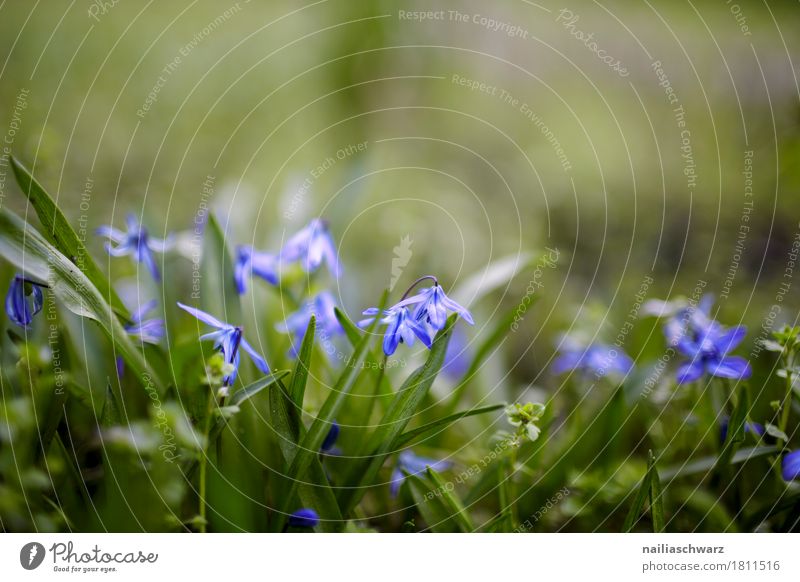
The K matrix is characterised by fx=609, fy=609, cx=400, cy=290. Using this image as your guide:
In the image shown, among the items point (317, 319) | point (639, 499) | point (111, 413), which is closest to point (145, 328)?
point (111, 413)

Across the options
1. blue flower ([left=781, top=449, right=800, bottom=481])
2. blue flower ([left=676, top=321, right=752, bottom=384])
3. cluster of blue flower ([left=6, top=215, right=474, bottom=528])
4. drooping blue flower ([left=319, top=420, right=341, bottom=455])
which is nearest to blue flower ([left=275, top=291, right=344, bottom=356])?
cluster of blue flower ([left=6, top=215, right=474, bottom=528])

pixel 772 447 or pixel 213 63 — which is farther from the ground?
pixel 213 63

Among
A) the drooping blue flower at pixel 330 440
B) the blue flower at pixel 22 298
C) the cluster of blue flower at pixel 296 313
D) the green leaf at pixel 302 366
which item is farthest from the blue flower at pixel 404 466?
the blue flower at pixel 22 298

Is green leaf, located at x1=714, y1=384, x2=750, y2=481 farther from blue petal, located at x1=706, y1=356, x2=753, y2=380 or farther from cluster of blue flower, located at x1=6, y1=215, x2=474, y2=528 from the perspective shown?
cluster of blue flower, located at x1=6, y1=215, x2=474, y2=528
